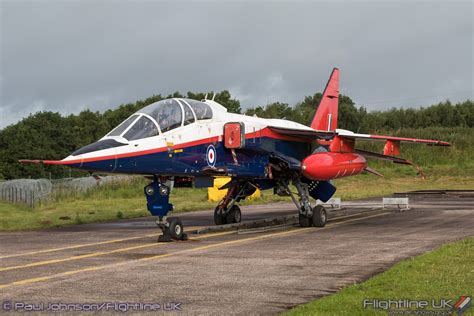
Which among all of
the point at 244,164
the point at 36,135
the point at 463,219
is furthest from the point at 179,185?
the point at 36,135

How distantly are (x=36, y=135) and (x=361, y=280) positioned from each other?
235ft

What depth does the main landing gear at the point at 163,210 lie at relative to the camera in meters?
15.4

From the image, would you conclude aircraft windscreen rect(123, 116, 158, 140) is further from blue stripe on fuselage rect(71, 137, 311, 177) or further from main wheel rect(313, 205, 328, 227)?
main wheel rect(313, 205, 328, 227)

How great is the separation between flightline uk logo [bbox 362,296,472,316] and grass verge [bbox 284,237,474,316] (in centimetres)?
8

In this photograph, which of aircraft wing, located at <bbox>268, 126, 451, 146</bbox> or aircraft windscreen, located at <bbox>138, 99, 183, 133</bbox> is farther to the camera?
aircraft wing, located at <bbox>268, 126, 451, 146</bbox>

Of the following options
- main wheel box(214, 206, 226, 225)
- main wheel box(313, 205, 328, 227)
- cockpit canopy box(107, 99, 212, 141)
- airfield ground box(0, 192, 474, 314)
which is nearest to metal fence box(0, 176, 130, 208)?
main wheel box(214, 206, 226, 225)

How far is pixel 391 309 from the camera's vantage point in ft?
24.7

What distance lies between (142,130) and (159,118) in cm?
62

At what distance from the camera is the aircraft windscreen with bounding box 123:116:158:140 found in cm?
1518

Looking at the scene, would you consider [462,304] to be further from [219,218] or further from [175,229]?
[219,218]

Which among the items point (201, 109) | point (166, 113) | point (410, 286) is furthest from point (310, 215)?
point (410, 286)

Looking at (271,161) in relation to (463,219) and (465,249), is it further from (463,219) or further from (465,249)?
(465,249)

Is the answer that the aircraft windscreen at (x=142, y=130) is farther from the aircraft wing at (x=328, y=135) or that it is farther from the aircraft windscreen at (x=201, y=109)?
the aircraft wing at (x=328, y=135)

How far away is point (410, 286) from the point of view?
880 cm
